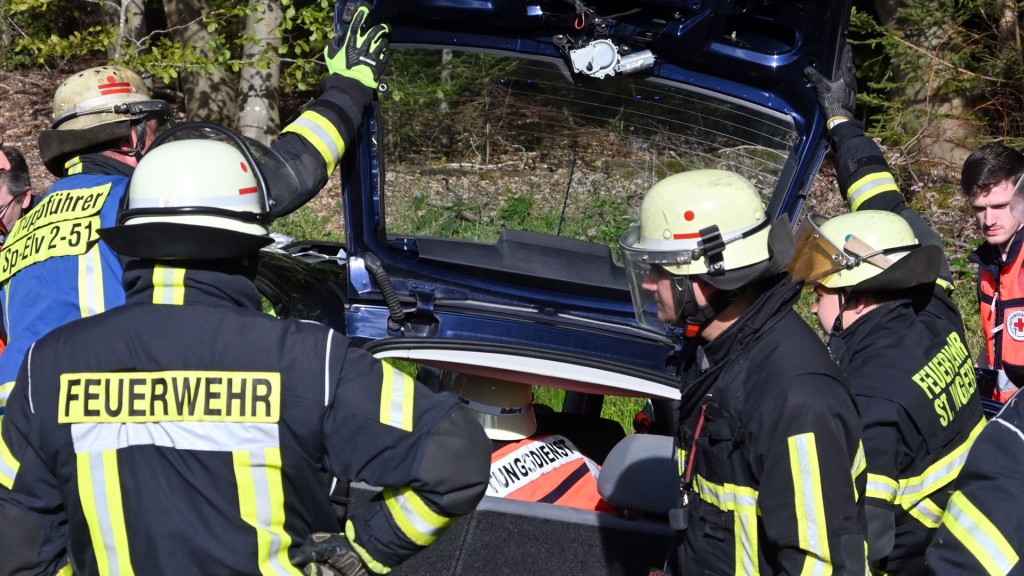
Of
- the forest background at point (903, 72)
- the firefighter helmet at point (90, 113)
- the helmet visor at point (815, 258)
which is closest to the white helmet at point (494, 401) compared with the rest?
the helmet visor at point (815, 258)

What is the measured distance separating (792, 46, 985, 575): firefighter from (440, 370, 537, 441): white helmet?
109cm

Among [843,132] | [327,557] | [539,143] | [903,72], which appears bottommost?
[903,72]

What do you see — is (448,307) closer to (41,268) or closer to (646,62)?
(646,62)

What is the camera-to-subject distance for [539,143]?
12.3ft

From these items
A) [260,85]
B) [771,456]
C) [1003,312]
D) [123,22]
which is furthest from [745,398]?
[123,22]

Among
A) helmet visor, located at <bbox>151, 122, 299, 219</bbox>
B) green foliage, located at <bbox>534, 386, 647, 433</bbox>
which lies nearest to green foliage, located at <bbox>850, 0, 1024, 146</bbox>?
green foliage, located at <bbox>534, 386, 647, 433</bbox>

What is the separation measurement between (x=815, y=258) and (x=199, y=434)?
68.3 inches

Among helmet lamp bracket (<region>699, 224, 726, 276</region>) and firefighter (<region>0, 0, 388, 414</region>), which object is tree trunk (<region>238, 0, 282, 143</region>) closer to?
firefighter (<region>0, 0, 388, 414</region>)

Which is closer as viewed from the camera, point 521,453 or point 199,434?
point 199,434

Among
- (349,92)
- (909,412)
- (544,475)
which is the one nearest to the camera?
(909,412)

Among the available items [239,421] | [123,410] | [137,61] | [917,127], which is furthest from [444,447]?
A: [917,127]

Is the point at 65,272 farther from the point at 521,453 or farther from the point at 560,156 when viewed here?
the point at 560,156

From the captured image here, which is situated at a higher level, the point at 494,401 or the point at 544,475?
the point at 494,401

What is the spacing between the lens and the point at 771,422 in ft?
7.09
